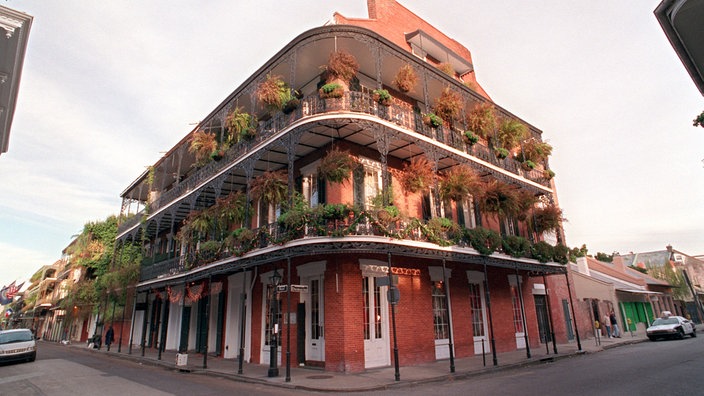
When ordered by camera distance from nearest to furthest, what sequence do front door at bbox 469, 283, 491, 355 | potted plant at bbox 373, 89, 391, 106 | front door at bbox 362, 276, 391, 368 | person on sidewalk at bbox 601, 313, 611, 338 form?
front door at bbox 362, 276, 391, 368
potted plant at bbox 373, 89, 391, 106
front door at bbox 469, 283, 491, 355
person on sidewalk at bbox 601, 313, 611, 338

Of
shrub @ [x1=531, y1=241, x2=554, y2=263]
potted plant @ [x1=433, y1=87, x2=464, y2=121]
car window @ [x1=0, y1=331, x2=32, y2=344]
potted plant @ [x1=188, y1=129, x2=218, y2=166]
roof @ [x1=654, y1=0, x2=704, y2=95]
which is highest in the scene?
potted plant @ [x1=433, y1=87, x2=464, y2=121]

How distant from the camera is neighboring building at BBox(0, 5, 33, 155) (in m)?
4.90

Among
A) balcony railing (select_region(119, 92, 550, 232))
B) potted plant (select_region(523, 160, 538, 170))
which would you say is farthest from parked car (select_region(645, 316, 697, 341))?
potted plant (select_region(523, 160, 538, 170))

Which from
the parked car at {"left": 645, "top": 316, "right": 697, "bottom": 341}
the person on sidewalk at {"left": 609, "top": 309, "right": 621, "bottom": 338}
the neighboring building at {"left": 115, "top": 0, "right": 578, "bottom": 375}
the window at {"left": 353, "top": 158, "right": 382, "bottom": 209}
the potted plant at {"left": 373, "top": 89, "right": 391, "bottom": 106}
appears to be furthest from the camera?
the person on sidewalk at {"left": 609, "top": 309, "right": 621, "bottom": 338}

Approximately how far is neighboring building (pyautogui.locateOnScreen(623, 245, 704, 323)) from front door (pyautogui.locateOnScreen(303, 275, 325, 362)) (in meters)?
39.2

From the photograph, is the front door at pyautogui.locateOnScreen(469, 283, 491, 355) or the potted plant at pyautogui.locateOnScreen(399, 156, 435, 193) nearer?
the potted plant at pyautogui.locateOnScreen(399, 156, 435, 193)

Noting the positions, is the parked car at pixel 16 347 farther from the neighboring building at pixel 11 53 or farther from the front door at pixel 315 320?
the neighboring building at pixel 11 53

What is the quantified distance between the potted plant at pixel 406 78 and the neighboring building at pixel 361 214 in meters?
0.08

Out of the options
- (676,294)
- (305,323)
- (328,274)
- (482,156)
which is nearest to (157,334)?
(305,323)

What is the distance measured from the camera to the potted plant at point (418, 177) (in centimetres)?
1360

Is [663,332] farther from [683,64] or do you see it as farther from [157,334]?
[157,334]

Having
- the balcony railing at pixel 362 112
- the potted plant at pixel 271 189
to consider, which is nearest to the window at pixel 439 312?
the balcony railing at pixel 362 112

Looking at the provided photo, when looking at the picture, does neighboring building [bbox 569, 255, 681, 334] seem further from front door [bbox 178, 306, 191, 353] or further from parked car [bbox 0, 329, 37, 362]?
parked car [bbox 0, 329, 37, 362]

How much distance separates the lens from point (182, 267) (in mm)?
17297
